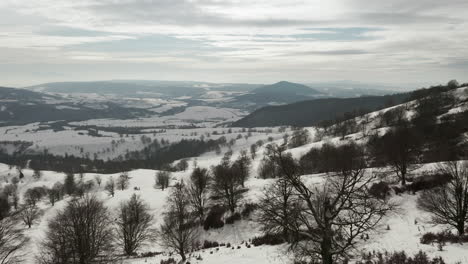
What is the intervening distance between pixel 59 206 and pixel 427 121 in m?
148

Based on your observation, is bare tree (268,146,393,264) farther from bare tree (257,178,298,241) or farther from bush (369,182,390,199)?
bush (369,182,390,199)

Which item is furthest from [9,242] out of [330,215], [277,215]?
[330,215]

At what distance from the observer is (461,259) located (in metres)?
18.0

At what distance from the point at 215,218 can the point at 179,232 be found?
20.8 meters

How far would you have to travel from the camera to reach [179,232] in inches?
1324

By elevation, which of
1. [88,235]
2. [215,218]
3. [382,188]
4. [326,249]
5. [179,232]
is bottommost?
[215,218]

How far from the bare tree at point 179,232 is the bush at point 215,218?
2393 millimetres

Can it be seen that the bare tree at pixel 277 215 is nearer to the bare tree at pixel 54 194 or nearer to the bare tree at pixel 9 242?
the bare tree at pixel 9 242

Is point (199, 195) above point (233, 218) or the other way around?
above

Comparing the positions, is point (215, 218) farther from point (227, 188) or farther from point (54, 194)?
point (54, 194)

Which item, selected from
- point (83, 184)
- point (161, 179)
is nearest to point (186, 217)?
point (161, 179)

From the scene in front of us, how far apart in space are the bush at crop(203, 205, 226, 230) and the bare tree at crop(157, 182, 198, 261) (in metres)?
2.39

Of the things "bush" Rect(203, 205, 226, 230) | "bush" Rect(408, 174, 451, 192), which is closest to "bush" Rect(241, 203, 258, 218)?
"bush" Rect(203, 205, 226, 230)

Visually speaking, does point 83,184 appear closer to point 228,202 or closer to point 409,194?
point 228,202
